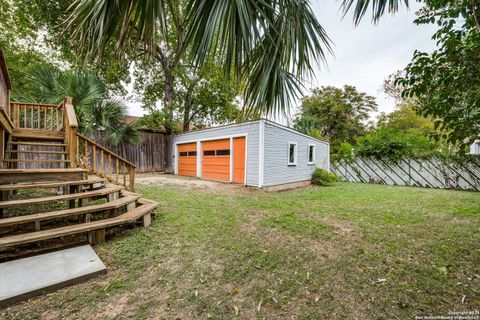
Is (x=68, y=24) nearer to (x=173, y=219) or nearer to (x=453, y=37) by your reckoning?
(x=173, y=219)

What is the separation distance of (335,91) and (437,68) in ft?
72.2

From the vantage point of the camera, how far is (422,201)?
20.1 ft

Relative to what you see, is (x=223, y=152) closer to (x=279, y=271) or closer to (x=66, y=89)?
(x=66, y=89)

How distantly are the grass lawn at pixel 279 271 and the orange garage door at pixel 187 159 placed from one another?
673cm

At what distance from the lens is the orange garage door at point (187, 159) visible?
10.7m

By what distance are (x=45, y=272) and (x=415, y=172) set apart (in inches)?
518

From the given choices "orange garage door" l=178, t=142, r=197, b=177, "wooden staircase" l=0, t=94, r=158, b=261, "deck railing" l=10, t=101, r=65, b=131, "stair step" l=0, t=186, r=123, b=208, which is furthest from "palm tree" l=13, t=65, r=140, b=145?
"orange garage door" l=178, t=142, r=197, b=177

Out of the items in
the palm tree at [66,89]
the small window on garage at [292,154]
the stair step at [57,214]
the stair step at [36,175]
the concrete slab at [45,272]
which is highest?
the palm tree at [66,89]

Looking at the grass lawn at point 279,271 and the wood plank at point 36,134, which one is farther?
the wood plank at point 36,134

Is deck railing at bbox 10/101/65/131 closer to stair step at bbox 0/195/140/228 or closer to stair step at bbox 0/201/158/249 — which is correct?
stair step at bbox 0/195/140/228

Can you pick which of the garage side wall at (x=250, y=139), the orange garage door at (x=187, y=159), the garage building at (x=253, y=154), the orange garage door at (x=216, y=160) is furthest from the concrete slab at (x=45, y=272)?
the orange garage door at (x=187, y=159)

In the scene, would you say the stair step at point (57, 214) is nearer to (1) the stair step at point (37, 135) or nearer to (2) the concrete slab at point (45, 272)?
(2) the concrete slab at point (45, 272)

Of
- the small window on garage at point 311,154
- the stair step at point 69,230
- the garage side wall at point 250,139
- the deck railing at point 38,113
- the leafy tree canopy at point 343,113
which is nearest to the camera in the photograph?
the stair step at point 69,230

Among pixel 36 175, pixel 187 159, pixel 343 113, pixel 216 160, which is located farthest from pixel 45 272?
pixel 343 113
